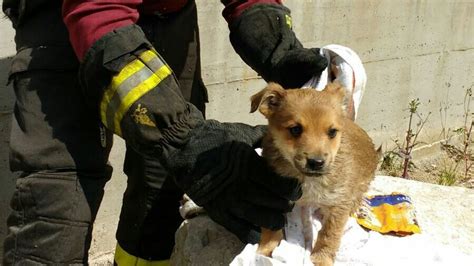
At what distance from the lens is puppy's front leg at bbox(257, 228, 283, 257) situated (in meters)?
2.35

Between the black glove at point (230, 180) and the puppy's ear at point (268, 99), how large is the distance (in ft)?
0.62

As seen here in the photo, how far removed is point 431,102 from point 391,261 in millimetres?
4138

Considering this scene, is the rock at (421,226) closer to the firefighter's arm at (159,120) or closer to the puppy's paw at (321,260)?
the puppy's paw at (321,260)

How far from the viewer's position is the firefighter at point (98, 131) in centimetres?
205

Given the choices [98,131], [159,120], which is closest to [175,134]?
[159,120]

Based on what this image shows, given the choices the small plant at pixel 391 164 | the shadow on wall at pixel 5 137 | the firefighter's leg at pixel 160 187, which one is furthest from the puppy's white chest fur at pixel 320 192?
the small plant at pixel 391 164

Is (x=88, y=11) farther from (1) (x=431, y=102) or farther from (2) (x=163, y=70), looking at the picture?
(1) (x=431, y=102)

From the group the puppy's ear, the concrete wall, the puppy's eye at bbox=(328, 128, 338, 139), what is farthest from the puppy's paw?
the concrete wall

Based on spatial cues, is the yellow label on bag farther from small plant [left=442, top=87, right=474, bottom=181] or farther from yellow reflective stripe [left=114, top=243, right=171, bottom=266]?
small plant [left=442, top=87, right=474, bottom=181]

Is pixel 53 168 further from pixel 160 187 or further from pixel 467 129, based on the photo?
pixel 467 129

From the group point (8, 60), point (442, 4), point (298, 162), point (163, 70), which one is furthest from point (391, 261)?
point (442, 4)

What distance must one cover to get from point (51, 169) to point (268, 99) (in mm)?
854

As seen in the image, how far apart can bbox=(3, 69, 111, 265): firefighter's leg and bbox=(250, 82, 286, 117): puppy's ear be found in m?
0.61

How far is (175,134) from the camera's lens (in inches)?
82.7
